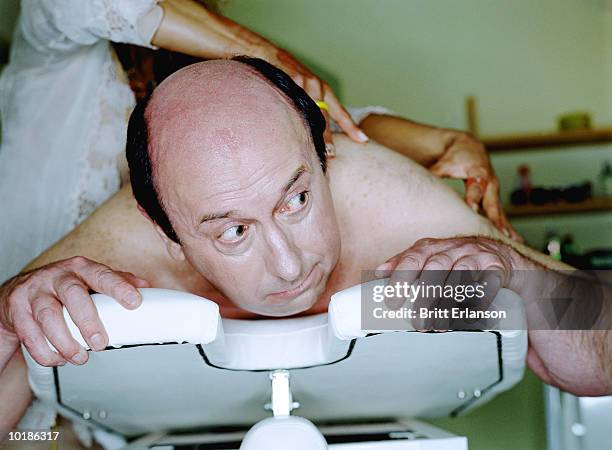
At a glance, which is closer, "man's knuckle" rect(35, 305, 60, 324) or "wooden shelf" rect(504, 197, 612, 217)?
"man's knuckle" rect(35, 305, 60, 324)

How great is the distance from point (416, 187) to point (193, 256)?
0.26 metres

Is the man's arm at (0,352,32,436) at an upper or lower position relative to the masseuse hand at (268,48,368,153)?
lower

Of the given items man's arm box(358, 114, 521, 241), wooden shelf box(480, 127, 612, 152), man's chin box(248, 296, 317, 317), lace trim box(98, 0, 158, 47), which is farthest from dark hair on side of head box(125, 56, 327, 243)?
wooden shelf box(480, 127, 612, 152)

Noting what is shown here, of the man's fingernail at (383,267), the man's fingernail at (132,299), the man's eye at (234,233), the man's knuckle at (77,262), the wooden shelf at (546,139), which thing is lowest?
the man's fingernail at (132,299)

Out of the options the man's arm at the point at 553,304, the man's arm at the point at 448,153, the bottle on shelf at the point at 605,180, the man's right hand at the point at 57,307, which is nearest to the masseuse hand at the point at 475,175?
the man's arm at the point at 448,153

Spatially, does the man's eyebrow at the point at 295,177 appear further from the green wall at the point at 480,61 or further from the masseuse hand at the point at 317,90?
the green wall at the point at 480,61

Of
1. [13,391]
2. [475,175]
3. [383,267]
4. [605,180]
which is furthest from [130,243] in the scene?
[605,180]

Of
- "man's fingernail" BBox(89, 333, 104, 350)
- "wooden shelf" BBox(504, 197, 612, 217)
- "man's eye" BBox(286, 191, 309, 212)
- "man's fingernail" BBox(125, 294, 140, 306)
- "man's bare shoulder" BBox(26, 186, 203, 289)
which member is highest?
"wooden shelf" BBox(504, 197, 612, 217)

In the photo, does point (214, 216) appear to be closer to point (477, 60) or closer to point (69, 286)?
point (69, 286)

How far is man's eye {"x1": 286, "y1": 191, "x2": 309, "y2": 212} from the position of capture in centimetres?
57

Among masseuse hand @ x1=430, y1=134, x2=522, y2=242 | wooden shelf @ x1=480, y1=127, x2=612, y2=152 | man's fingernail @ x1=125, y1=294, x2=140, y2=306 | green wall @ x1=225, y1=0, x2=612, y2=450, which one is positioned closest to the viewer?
man's fingernail @ x1=125, y1=294, x2=140, y2=306

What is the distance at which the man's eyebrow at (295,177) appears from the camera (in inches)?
21.9

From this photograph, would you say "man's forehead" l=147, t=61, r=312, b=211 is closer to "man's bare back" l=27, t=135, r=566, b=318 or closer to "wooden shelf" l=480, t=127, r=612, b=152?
"man's bare back" l=27, t=135, r=566, b=318

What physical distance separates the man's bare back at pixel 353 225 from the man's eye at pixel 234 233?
0.16 meters
